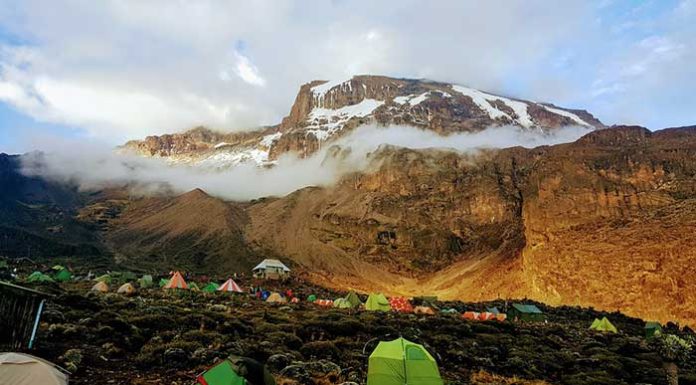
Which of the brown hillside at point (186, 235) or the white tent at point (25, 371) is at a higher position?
the white tent at point (25, 371)

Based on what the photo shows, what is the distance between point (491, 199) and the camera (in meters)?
115

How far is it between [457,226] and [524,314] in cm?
7281

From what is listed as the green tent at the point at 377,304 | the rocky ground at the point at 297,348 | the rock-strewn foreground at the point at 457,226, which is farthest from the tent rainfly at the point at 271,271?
the rocky ground at the point at 297,348

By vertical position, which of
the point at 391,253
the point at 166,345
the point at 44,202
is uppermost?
Result: the point at 166,345

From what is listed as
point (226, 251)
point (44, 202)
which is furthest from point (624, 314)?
point (44, 202)

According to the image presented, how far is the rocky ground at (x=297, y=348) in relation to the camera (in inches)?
562

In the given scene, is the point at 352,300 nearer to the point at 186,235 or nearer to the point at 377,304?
the point at 377,304

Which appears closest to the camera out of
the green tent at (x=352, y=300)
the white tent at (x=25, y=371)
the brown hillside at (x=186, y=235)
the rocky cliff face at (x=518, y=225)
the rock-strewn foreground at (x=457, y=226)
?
the white tent at (x=25, y=371)

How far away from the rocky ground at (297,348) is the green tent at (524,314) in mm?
15223

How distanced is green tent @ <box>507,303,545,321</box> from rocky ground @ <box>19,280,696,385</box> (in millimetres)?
15223

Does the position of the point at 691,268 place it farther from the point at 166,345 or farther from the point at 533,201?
the point at 166,345

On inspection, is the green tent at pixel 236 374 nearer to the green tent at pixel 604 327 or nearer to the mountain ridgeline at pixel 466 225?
the green tent at pixel 604 327

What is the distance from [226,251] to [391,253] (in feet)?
120

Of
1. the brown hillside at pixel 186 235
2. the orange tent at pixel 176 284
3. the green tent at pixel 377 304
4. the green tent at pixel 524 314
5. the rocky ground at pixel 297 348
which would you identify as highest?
the rocky ground at pixel 297 348
